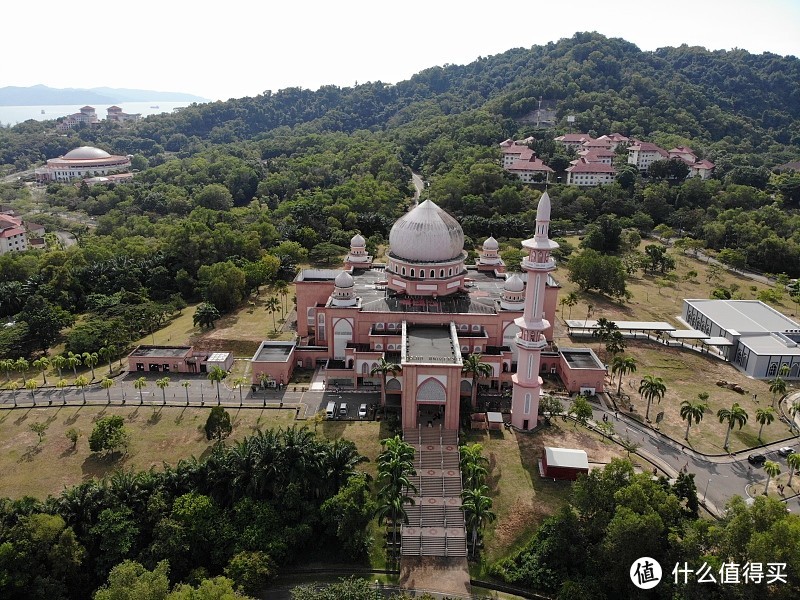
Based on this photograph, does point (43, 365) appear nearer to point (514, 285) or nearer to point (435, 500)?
point (435, 500)

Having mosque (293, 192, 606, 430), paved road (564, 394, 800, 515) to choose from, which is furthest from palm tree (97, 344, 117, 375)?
paved road (564, 394, 800, 515)

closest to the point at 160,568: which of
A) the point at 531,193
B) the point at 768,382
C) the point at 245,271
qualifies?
the point at 245,271

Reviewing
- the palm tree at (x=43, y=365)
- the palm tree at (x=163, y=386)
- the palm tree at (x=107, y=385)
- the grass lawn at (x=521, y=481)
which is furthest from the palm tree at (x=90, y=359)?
→ the grass lawn at (x=521, y=481)

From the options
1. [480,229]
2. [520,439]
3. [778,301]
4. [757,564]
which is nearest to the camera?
[757,564]

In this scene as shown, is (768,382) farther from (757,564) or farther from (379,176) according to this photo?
(379,176)

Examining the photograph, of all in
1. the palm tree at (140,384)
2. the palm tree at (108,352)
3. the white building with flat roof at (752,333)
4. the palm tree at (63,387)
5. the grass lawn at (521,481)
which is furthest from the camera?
the white building with flat roof at (752,333)

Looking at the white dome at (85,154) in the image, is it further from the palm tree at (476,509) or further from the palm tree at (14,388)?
the palm tree at (476,509)
